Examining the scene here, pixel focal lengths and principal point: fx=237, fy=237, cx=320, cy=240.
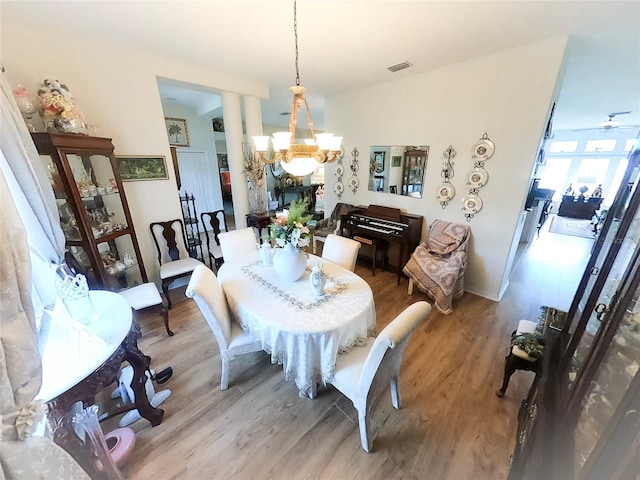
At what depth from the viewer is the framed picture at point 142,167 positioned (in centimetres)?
256

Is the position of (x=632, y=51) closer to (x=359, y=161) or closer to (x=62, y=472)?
(x=359, y=161)

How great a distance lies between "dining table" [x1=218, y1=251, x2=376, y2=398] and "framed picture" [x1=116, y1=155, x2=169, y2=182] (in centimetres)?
179

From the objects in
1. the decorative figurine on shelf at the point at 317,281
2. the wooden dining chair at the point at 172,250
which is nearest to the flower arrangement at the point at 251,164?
the wooden dining chair at the point at 172,250

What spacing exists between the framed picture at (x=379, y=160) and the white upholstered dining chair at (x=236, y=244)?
2221 mm

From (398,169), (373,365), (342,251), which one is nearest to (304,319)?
(373,365)

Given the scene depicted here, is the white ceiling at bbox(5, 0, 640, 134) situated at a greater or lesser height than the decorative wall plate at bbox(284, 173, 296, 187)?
greater

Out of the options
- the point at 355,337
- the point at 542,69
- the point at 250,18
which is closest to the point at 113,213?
the point at 250,18

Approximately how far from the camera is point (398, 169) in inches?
135

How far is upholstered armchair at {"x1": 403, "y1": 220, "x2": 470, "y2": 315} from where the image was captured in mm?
2668

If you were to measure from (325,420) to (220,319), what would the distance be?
0.97 metres

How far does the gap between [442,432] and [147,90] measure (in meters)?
3.99

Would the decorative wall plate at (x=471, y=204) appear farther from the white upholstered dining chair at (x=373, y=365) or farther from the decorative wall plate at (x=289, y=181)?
the decorative wall plate at (x=289, y=181)

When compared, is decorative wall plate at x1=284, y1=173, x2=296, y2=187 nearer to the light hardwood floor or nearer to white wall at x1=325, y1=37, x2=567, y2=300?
white wall at x1=325, y1=37, x2=567, y2=300

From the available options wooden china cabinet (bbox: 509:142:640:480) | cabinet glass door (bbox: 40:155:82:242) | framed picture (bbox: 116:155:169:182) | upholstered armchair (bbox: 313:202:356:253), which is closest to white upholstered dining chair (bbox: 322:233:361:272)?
wooden china cabinet (bbox: 509:142:640:480)
